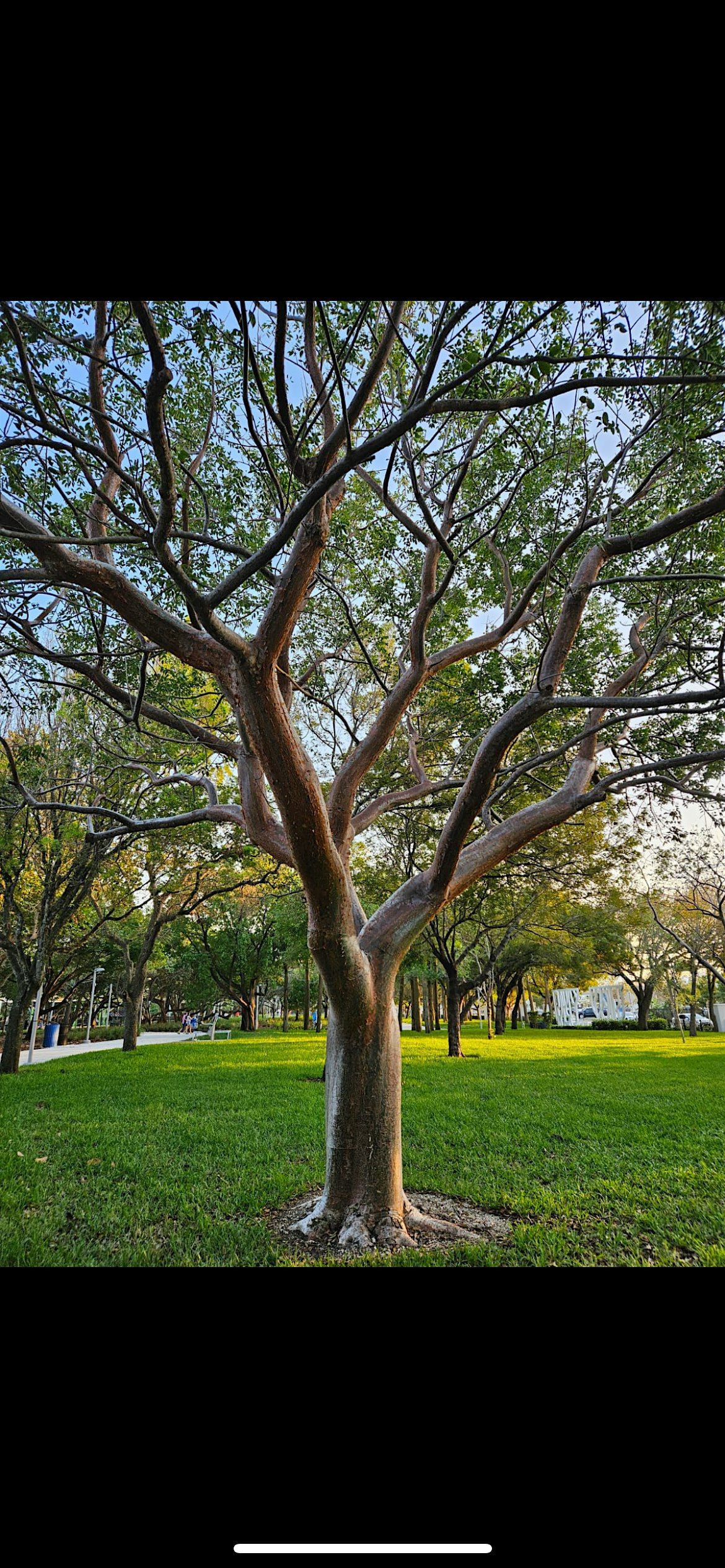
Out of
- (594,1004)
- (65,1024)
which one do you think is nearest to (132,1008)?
(65,1024)

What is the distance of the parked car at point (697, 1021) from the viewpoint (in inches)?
1022

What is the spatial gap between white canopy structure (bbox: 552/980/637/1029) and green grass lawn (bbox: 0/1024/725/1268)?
78.9ft

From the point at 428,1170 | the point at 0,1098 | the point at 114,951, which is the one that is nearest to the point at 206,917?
the point at 114,951

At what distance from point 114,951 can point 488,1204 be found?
16729mm

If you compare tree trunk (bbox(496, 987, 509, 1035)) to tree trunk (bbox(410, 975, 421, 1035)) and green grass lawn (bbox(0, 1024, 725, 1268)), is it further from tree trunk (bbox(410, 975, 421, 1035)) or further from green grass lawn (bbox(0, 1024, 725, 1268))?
green grass lawn (bbox(0, 1024, 725, 1268))

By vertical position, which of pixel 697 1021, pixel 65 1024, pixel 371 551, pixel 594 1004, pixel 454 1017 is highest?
pixel 371 551

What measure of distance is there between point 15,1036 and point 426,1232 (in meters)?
8.59

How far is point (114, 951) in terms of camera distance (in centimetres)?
1911

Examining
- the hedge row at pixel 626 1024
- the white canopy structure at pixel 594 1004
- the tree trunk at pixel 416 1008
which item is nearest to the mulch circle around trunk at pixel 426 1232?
the tree trunk at pixel 416 1008

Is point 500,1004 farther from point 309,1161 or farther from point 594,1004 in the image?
point 594,1004

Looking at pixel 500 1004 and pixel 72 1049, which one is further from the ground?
pixel 500 1004

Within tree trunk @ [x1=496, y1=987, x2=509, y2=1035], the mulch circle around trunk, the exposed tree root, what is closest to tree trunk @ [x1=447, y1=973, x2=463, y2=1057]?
the mulch circle around trunk

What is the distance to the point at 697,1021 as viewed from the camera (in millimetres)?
26219
